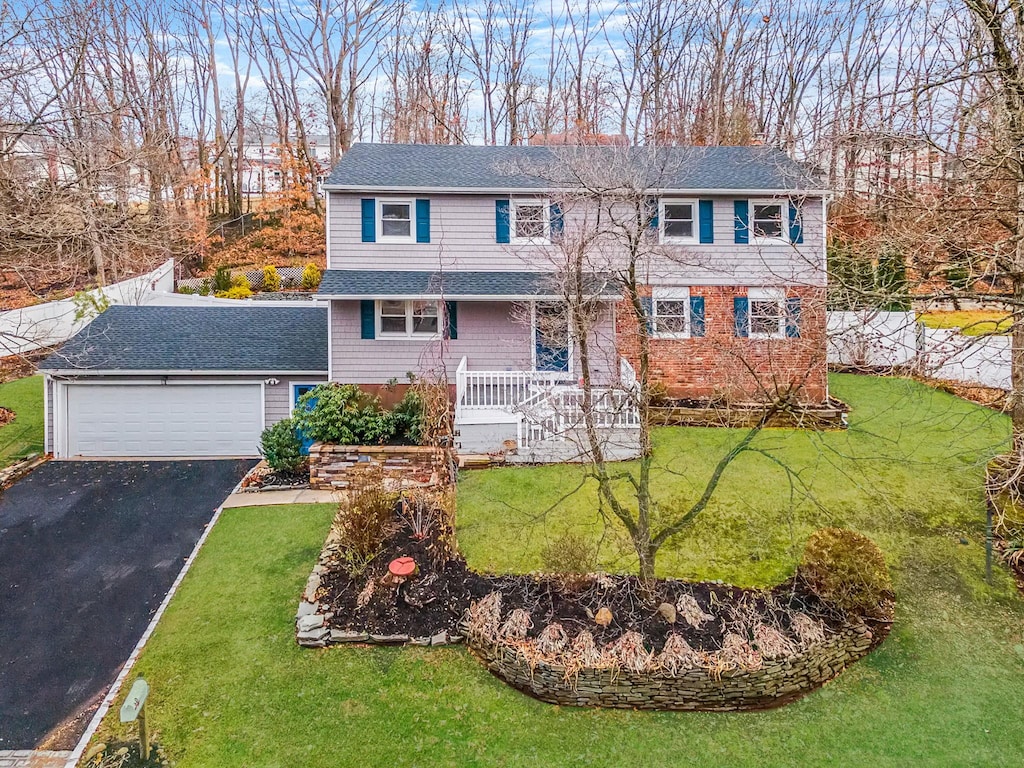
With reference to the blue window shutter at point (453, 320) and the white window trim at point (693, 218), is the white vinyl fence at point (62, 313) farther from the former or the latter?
the white window trim at point (693, 218)

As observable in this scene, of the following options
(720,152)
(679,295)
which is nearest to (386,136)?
(720,152)

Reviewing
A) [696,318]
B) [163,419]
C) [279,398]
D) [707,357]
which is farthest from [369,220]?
[707,357]

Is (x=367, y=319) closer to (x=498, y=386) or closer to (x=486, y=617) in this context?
(x=498, y=386)

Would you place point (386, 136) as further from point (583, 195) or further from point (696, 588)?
point (696, 588)

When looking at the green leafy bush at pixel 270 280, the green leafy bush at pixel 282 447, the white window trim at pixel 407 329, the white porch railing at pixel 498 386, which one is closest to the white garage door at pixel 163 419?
the green leafy bush at pixel 282 447

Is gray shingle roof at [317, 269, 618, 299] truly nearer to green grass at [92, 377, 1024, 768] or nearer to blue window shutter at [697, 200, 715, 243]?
blue window shutter at [697, 200, 715, 243]

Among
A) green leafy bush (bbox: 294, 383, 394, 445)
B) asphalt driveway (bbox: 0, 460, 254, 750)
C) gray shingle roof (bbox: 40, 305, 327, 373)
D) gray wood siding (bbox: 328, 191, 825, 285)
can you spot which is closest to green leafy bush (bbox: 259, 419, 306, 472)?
green leafy bush (bbox: 294, 383, 394, 445)
